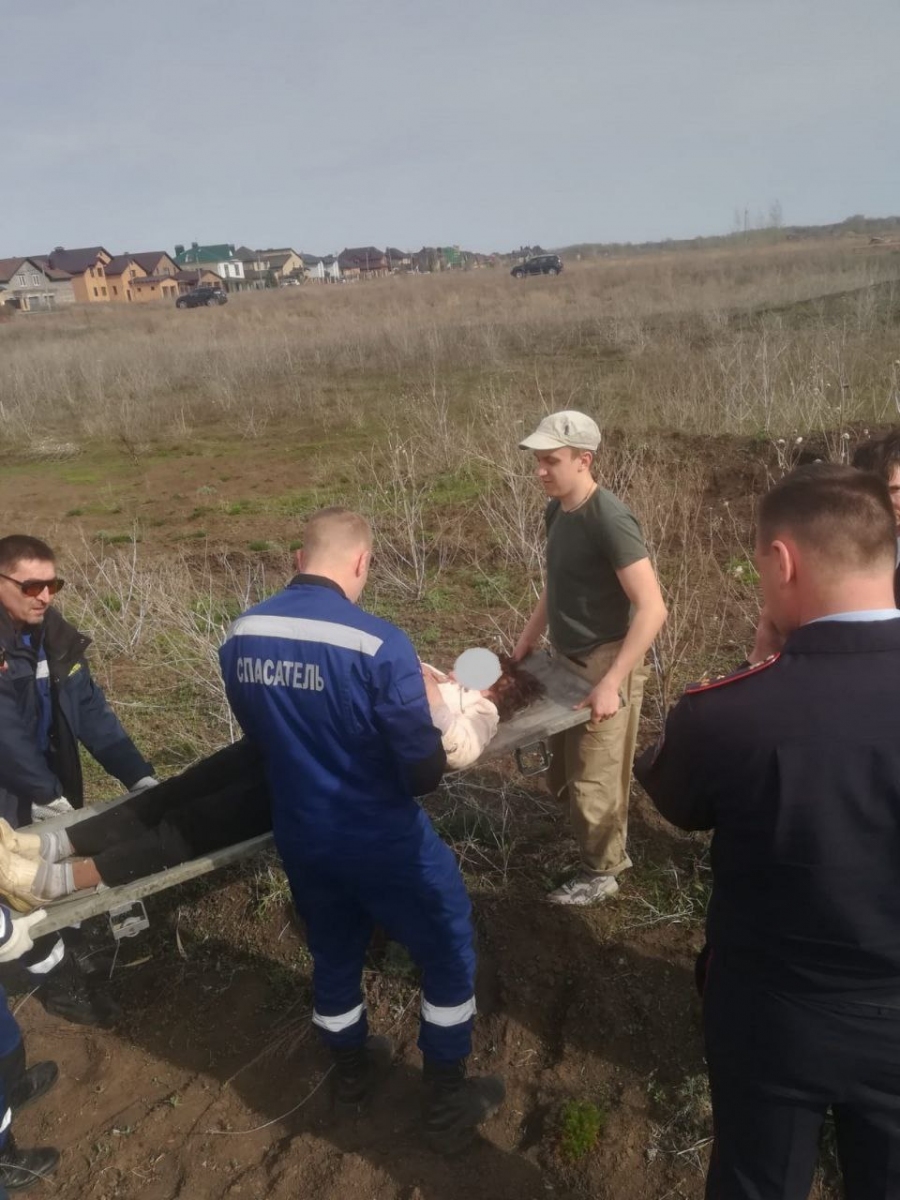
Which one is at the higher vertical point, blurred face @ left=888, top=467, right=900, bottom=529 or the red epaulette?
blurred face @ left=888, top=467, right=900, bottom=529

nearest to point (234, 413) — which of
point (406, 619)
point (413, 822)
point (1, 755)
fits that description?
point (406, 619)

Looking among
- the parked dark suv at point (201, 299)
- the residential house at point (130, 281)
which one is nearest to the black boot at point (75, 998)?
the parked dark suv at point (201, 299)

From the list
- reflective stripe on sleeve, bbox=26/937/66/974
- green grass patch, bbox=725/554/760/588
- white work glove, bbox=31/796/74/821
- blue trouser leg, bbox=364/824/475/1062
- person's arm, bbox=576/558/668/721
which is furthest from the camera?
green grass patch, bbox=725/554/760/588

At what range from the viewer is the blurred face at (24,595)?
298 cm

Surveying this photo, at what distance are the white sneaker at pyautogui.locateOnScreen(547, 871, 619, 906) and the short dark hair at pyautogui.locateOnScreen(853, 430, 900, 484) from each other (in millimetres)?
1852

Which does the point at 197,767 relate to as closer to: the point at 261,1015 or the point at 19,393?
the point at 261,1015

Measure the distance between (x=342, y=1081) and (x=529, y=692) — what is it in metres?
1.49

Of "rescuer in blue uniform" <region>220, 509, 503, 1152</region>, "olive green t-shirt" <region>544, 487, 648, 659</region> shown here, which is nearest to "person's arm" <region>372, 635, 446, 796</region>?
"rescuer in blue uniform" <region>220, 509, 503, 1152</region>

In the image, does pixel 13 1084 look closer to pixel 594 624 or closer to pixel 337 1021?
pixel 337 1021

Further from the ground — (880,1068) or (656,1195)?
(880,1068)

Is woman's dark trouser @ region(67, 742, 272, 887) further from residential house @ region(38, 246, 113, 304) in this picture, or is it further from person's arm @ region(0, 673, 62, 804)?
residential house @ region(38, 246, 113, 304)

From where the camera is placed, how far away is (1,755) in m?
3.01

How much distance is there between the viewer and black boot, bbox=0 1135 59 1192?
2.54 meters

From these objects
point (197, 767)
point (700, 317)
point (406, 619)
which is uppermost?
point (700, 317)
